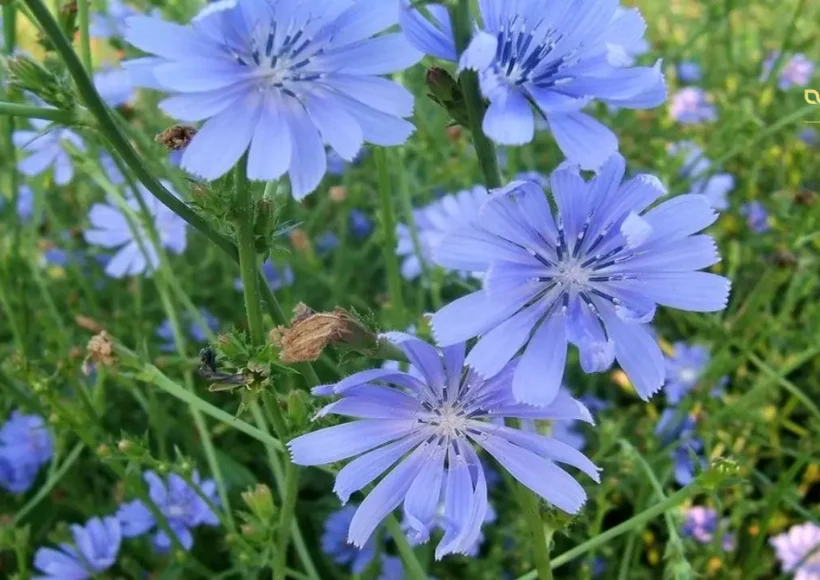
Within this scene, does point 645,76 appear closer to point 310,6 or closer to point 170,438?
point 310,6

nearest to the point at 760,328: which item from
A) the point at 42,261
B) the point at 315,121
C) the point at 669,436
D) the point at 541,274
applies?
the point at 669,436

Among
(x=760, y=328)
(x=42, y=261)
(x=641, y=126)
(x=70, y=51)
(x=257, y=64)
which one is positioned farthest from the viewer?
(x=641, y=126)

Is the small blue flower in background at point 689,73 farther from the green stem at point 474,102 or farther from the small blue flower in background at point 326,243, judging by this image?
the green stem at point 474,102

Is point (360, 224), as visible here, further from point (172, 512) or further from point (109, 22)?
point (172, 512)

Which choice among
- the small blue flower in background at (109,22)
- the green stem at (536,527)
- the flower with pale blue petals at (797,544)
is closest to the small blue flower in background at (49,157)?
the small blue flower in background at (109,22)

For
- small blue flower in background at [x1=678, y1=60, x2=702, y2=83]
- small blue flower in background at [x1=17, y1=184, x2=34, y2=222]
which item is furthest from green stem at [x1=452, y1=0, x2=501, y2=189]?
small blue flower in background at [x1=678, y1=60, x2=702, y2=83]

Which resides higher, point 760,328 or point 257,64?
point 760,328

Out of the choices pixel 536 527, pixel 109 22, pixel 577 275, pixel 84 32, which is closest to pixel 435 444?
pixel 536 527
